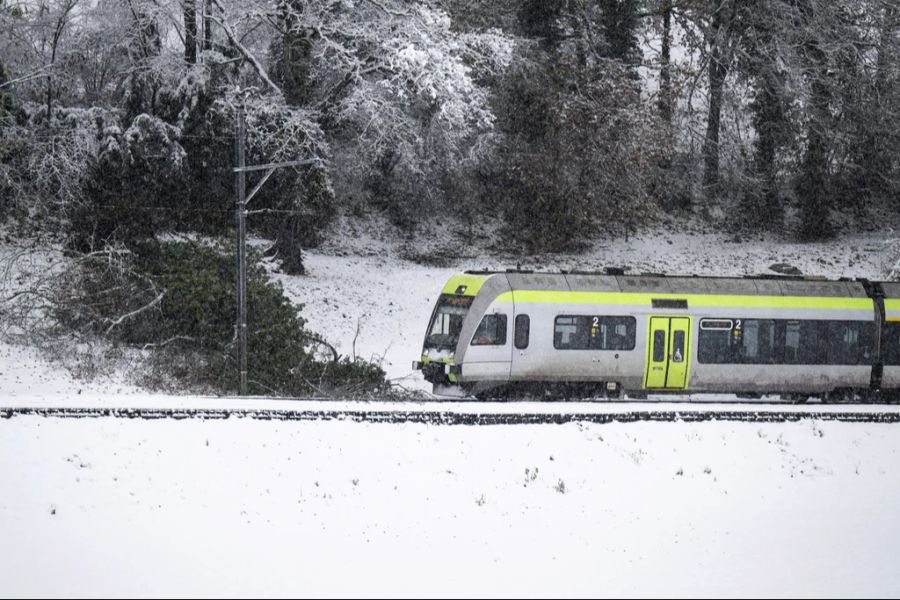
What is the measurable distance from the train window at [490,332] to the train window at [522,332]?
29 cm

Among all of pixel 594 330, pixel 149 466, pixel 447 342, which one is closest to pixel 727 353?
pixel 594 330

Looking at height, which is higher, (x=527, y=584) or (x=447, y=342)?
(x=447, y=342)

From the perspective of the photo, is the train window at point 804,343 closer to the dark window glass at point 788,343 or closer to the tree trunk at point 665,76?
the dark window glass at point 788,343

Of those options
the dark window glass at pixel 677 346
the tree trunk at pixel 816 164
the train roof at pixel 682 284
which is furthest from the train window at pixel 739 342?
the tree trunk at pixel 816 164

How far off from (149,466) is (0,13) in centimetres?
2153

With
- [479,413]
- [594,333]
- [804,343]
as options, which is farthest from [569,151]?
[479,413]

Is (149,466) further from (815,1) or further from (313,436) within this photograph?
(815,1)

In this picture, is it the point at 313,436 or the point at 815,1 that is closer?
the point at 313,436

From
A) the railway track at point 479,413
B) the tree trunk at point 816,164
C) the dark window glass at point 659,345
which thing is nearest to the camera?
the railway track at point 479,413

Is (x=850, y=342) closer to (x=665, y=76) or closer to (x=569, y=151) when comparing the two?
(x=569, y=151)

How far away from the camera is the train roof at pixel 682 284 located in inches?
866

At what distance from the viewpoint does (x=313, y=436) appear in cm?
1762

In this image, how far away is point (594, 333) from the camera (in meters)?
22.0

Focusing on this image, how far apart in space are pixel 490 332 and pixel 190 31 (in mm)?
17919
